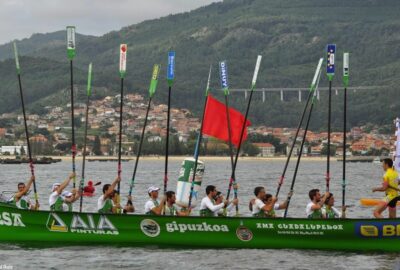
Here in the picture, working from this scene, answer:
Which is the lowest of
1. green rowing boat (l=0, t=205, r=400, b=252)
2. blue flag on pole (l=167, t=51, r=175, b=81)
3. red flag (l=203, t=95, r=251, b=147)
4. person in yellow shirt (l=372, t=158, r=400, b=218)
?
green rowing boat (l=0, t=205, r=400, b=252)

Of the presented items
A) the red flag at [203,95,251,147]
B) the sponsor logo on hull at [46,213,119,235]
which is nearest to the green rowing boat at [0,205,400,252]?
the sponsor logo on hull at [46,213,119,235]

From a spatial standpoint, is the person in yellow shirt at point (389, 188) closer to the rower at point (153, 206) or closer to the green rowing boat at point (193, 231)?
the green rowing boat at point (193, 231)

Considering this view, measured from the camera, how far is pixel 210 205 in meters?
26.0

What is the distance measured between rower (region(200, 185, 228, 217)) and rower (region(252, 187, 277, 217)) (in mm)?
717

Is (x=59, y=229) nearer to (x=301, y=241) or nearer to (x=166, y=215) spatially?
(x=166, y=215)

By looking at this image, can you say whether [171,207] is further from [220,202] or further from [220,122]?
[220,122]

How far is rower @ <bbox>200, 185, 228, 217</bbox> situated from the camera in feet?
84.8

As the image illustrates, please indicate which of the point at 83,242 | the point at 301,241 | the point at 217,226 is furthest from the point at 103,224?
the point at 301,241

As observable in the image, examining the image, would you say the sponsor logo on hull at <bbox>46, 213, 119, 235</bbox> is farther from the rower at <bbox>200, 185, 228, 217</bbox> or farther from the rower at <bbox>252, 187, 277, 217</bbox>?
the rower at <bbox>252, 187, 277, 217</bbox>

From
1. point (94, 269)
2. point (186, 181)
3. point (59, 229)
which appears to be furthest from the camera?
point (186, 181)

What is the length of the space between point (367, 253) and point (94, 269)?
6203 mm

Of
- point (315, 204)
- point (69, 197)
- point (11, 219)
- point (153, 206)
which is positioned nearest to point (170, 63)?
point (153, 206)

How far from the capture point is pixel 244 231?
25250 millimetres

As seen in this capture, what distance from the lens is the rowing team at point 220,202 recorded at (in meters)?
25.1
